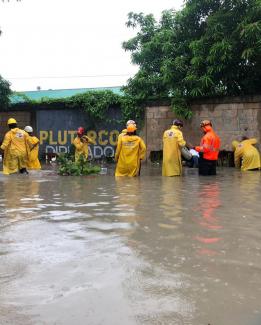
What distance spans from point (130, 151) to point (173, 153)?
0.98 metres

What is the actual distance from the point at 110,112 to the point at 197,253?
13.5m

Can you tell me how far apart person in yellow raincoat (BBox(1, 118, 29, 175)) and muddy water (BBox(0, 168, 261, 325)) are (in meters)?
5.13

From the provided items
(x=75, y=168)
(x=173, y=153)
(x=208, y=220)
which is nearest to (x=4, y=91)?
(x=75, y=168)

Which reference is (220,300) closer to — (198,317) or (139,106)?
(198,317)

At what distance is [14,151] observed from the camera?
38.4 ft

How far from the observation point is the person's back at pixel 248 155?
12.5 meters

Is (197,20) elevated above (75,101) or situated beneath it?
elevated above

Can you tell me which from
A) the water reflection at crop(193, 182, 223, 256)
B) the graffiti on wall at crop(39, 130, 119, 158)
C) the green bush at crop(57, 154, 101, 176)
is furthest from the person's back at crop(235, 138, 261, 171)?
the graffiti on wall at crop(39, 130, 119, 158)

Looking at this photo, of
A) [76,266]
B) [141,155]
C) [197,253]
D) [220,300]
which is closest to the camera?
[220,300]

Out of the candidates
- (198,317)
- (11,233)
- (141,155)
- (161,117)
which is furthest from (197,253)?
(161,117)

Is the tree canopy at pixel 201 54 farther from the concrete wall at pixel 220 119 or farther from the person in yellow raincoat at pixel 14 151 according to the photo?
the person in yellow raincoat at pixel 14 151

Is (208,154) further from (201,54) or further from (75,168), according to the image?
(201,54)

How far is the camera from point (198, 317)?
2506 mm

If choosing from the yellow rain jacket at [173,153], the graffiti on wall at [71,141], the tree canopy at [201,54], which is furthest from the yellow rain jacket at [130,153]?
the graffiti on wall at [71,141]
